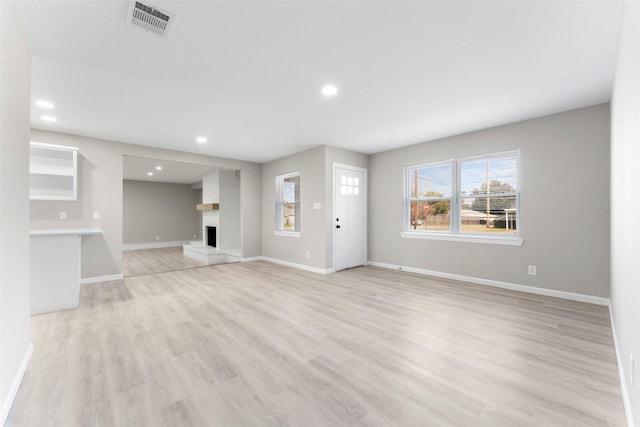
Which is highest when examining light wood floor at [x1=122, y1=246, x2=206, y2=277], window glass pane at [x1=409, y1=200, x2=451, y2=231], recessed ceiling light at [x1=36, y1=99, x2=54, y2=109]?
recessed ceiling light at [x1=36, y1=99, x2=54, y2=109]

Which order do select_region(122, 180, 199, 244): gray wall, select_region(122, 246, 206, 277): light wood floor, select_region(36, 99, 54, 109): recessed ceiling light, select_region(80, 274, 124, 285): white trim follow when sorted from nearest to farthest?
1. select_region(36, 99, 54, 109): recessed ceiling light
2. select_region(80, 274, 124, 285): white trim
3. select_region(122, 246, 206, 277): light wood floor
4. select_region(122, 180, 199, 244): gray wall

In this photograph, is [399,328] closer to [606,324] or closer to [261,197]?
[606,324]

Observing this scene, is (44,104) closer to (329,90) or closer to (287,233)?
(329,90)

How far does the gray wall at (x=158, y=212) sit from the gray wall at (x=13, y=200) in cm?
840

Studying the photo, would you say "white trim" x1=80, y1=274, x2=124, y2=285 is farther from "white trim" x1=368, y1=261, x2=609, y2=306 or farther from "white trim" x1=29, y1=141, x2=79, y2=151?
"white trim" x1=368, y1=261, x2=609, y2=306

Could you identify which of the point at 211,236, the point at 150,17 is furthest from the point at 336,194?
the point at 211,236

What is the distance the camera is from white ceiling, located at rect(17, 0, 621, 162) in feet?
6.02

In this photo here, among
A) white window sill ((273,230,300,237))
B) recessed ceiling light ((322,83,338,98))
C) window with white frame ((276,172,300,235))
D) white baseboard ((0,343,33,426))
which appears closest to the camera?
white baseboard ((0,343,33,426))

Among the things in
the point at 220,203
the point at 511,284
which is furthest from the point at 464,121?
the point at 220,203

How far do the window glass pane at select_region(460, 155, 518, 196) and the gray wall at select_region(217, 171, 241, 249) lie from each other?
5.74 metres

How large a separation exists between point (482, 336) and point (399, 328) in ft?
2.39

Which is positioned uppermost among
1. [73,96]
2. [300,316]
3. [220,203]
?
[73,96]

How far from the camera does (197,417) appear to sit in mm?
1497

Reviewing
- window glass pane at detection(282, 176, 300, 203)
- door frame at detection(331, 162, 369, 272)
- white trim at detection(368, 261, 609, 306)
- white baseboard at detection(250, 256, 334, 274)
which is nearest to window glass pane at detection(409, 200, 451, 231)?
white trim at detection(368, 261, 609, 306)
